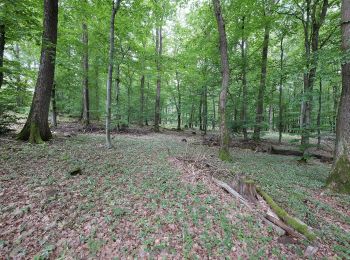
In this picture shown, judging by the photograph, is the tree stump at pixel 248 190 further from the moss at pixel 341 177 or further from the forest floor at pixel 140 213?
the moss at pixel 341 177

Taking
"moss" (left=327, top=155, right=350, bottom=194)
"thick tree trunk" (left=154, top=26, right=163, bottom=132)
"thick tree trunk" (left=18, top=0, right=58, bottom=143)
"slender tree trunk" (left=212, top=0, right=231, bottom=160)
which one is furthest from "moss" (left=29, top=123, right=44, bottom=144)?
"thick tree trunk" (left=154, top=26, right=163, bottom=132)

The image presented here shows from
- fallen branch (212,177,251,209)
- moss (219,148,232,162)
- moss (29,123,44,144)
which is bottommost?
fallen branch (212,177,251,209)

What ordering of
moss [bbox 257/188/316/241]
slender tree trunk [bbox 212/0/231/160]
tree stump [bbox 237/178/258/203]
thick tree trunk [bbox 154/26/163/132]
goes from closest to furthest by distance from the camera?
moss [bbox 257/188/316/241] → tree stump [bbox 237/178/258/203] → slender tree trunk [bbox 212/0/231/160] → thick tree trunk [bbox 154/26/163/132]

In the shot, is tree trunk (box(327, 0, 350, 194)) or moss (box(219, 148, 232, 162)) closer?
tree trunk (box(327, 0, 350, 194))

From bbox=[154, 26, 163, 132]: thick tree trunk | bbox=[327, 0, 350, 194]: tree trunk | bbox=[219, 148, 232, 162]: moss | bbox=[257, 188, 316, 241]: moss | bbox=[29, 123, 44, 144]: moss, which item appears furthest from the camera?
bbox=[154, 26, 163, 132]: thick tree trunk

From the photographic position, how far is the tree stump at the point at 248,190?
4660 mm

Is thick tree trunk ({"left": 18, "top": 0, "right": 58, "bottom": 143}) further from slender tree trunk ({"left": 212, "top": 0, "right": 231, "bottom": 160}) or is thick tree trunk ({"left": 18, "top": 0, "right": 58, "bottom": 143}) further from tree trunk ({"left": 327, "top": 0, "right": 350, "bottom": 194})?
tree trunk ({"left": 327, "top": 0, "right": 350, "bottom": 194})

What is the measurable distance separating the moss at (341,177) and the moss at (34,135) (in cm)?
1055

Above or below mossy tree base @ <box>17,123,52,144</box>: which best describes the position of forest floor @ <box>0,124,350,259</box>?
below

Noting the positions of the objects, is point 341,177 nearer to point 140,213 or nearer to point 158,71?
point 140,213

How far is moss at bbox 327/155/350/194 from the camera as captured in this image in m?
5.41

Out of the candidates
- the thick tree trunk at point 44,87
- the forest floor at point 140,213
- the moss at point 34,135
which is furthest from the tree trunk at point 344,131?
the moss at point 34,135

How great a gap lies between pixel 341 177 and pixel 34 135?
10941 millimetres

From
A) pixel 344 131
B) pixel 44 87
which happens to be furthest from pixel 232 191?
pixel 44 87
